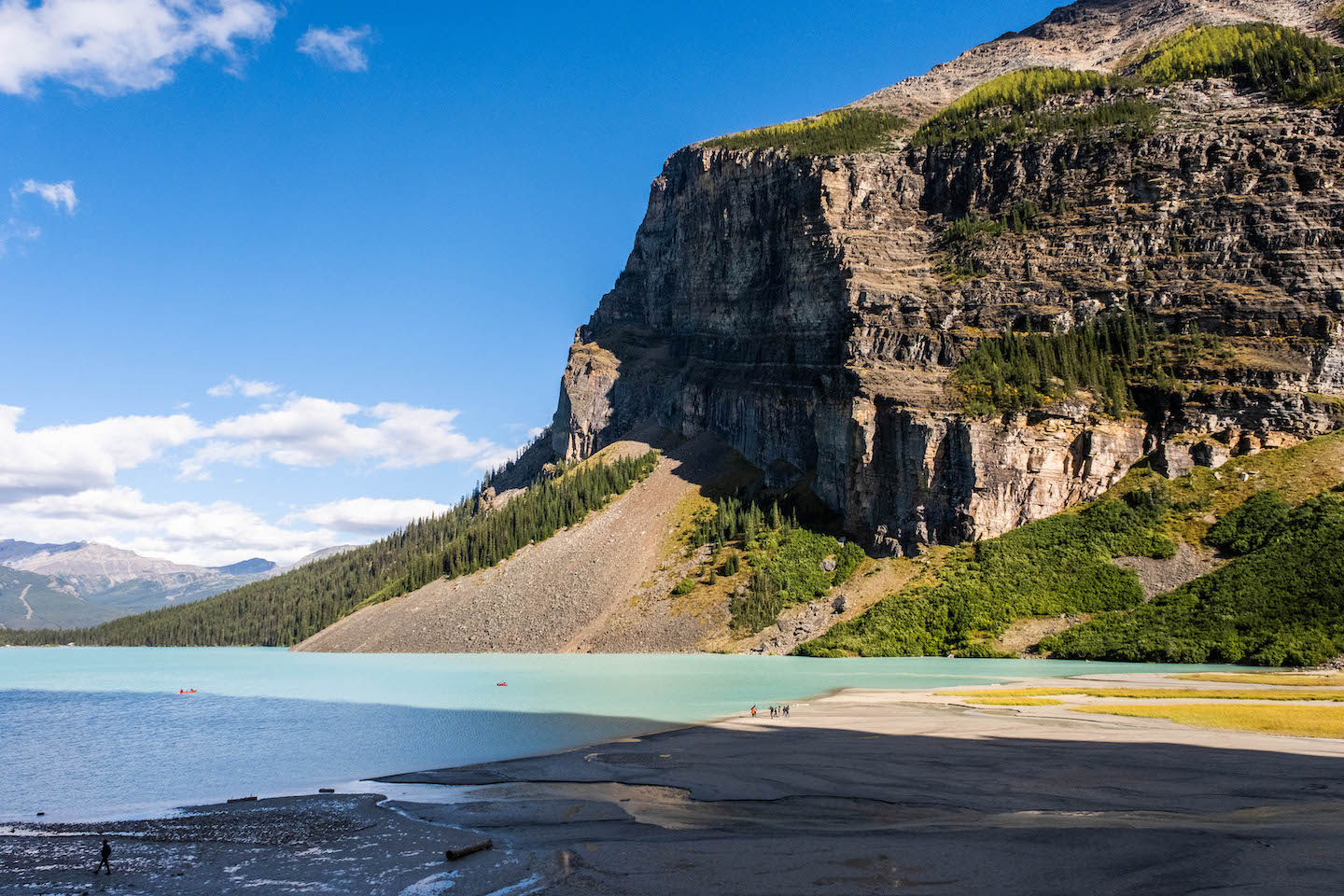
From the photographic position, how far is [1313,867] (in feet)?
40.9

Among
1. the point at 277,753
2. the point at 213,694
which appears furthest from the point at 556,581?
the point at 277,753

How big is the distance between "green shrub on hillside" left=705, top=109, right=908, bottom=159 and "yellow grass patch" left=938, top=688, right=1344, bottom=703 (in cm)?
11350

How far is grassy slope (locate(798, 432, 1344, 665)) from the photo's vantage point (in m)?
66.9

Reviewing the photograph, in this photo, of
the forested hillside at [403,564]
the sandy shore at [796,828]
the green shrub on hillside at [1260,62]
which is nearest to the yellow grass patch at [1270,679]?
the sandy shore at [796,828]

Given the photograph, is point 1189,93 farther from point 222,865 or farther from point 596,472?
point 222,865

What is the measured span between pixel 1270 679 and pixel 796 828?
47.7m

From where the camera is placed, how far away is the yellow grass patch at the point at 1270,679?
47.0 meters

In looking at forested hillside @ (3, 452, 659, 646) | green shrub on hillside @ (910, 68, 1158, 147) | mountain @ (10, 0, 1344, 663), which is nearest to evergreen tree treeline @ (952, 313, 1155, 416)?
mountain @ (10, 0, 1344, 663)

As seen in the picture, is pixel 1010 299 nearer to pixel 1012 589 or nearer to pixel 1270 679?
pixel 1012 589

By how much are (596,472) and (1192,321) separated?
298 ft

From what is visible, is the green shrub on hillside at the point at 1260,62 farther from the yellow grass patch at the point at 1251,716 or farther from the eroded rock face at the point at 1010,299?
the yellow grass patch at the point at 1251,716

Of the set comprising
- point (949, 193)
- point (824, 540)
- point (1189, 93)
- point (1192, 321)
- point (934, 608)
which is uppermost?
point (1189, 93)

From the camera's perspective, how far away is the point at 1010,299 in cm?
11781

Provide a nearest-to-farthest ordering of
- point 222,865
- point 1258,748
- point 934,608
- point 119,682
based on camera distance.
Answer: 1. point 222,865
2. point 1258,748
3. point 119,682
4. point 934,608
